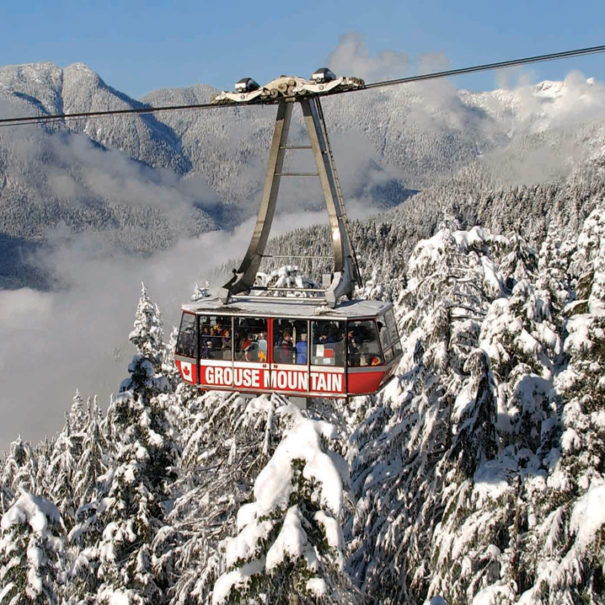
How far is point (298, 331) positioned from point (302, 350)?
0.45 metres

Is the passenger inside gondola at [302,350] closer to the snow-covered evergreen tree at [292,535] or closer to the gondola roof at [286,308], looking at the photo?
the gondola roof at [286,308]

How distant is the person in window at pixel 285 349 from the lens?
16156 millimetres

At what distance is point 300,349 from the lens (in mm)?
16062

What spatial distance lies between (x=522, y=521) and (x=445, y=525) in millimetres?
1559

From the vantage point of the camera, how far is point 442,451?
57.6ft

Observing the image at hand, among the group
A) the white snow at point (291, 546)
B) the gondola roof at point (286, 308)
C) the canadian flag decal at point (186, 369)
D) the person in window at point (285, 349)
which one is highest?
the gondola roof at point (286, 308)

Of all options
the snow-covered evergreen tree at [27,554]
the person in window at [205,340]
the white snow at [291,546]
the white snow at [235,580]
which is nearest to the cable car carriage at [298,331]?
the person in window at [205,340]

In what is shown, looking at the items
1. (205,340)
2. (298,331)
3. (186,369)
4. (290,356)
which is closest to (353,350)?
(298,331)

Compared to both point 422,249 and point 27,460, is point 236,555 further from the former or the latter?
→ point 27,460

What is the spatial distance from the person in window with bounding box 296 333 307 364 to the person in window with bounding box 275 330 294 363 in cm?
15

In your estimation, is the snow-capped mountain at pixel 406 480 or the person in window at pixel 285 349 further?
the person in window at pixel 285 349

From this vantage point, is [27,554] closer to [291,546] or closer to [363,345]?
[363,345]

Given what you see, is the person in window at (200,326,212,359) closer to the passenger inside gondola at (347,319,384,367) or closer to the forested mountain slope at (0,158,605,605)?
the forested mountain slope at (0,158,605,605)

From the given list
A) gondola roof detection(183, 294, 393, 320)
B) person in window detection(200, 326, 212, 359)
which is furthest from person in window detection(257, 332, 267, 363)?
person in window detection(200, 326, 212, 359)
